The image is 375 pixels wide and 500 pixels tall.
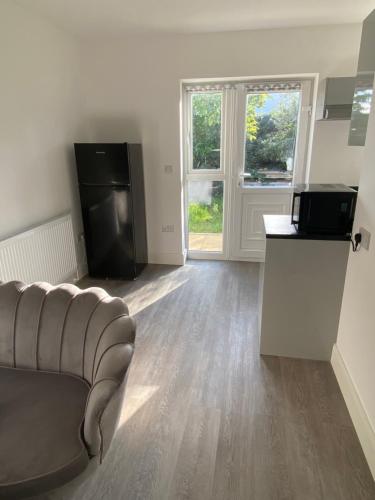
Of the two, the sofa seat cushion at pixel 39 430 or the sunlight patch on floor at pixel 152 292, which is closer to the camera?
the sofa seat cushion at pixel 39 430

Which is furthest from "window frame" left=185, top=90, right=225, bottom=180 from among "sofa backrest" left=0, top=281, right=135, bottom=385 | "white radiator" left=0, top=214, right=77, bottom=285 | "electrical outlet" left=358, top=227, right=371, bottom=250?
"sofa backrest" left=0, top=281, right=135, bottom=385

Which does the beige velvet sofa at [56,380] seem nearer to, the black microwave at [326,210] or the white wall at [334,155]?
the black microwave at [326,210]

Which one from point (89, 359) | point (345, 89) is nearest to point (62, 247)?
point (89, 359)

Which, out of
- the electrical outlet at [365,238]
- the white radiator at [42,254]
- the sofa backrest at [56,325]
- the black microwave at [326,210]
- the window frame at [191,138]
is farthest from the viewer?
the window frame at [191,138]

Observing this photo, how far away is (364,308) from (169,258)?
8.63 ft

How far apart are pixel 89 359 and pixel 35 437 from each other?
341mm

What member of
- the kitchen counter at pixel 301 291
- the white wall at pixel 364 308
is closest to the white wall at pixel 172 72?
the kitchen counter at pixel 301 291

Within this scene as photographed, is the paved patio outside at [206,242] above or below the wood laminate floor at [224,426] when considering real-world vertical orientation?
above

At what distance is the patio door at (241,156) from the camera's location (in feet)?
11.6

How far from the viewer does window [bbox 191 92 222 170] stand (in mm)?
3654

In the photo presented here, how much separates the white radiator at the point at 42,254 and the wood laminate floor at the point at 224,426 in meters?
1.02

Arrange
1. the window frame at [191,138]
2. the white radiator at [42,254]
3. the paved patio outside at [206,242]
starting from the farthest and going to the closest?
the paved patio outside at [206,242], the window frame at [191,138], the white radiator at [42,254]

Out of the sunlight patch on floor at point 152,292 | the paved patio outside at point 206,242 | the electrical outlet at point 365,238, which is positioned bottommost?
the sunlight patch on floor at point 152,292

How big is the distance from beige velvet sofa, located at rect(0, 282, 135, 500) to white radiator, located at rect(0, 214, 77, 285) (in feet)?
3.30
